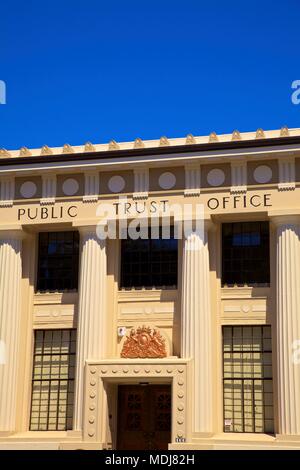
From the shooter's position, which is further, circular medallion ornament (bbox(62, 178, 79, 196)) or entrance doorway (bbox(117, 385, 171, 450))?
circular medallion ornament (bbox(62, 178, 79, 196))

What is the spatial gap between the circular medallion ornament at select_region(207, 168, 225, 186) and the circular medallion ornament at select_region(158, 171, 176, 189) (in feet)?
4.42

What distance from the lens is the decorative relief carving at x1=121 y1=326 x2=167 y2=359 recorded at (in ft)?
104

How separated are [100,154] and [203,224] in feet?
15.2

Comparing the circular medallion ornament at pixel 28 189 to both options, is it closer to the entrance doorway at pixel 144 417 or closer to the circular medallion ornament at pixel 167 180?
the circular medallion ornament at pixel 167 180

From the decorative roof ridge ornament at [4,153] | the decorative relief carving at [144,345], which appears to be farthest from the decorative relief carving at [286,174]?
the decorative roof ridge ornament at [4,153]

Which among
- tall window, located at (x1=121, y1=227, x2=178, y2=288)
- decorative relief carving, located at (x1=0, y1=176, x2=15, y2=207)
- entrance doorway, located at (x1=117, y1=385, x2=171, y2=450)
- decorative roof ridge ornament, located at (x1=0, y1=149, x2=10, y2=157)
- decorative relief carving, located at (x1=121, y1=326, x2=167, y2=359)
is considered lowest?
entrance doorway, located at (x1=117, y1=385, x2=171, y2=450)

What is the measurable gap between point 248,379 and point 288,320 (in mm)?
2618

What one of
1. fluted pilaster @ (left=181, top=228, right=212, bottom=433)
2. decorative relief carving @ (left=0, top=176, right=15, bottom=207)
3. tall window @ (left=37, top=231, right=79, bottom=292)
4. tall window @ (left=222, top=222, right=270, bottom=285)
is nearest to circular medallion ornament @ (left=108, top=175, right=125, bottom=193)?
tall window @ (left=37, top=231, right=79, bottom=292)

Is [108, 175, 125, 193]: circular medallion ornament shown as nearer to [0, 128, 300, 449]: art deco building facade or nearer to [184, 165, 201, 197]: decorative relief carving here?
[0, 128, 300, 449]: art deco building facade

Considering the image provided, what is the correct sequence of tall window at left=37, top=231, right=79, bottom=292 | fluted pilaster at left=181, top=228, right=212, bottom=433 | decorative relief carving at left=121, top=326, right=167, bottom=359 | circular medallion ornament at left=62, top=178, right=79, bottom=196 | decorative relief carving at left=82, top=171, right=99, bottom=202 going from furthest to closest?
tall window at left=37, top=231, right=79, bottom=292 → circular medallion ornament at left=62, top=178, right=79, bottom=196 → decorative relief carving at left=82, top=171, right=99, bottom=202 → decorative relief carving at left=121, top=326, right=167, bottom=359 → fluted pilaster at left=181, top=228, right=212, bottom=433

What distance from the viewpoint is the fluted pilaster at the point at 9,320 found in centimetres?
3216

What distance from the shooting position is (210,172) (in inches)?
1267

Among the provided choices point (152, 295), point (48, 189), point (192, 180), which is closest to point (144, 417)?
point (152, 295)

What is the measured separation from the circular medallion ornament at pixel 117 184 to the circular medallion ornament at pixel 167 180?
1.43 meters
